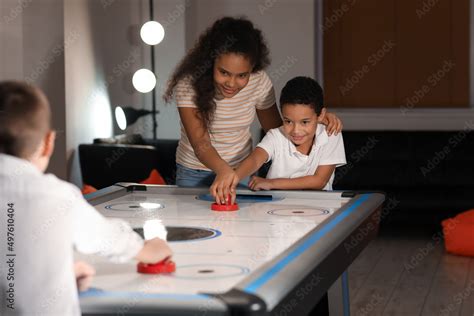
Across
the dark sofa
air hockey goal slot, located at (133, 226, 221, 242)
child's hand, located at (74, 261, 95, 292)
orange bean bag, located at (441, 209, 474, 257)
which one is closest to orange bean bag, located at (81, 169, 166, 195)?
the dark sofa

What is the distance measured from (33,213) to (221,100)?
1.76 metres

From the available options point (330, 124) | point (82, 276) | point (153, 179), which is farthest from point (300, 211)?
point (153, 179)

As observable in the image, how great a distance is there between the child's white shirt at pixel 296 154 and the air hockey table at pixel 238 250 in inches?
7.8

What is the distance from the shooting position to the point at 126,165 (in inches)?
208

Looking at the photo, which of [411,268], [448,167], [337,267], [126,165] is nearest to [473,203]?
[448,167]

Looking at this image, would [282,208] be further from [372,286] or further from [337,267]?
[372,286]

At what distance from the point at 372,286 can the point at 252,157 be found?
5.19ft

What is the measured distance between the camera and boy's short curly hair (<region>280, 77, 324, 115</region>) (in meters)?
3.19

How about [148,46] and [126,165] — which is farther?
[148,46]

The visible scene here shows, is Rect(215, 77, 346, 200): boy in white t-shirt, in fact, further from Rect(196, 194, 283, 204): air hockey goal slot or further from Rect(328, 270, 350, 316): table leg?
Rect(328, 270, 350, 316): table leg

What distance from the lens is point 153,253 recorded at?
191 cm

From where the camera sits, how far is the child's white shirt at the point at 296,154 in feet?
10.8

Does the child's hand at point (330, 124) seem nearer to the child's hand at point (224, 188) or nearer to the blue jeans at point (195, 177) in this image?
the blue jeans at point (195, 177)

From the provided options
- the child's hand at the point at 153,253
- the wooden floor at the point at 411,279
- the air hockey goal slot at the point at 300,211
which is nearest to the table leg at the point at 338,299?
the air hockey goal slot at the point at 300,211
